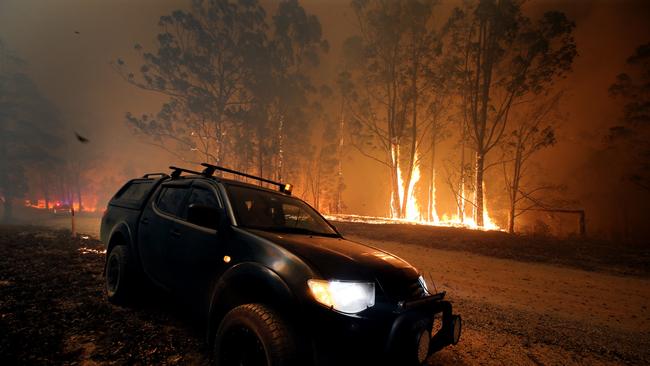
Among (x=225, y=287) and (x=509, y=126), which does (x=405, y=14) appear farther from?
(x=225, y=287)

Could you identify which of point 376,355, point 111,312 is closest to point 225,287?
point 376,355

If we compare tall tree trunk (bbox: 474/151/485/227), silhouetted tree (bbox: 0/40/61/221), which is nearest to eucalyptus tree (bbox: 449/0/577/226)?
tall tree trunk (bbox: 474/151/485/227)

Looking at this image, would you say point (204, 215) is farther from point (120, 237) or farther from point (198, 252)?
point (120, 237)

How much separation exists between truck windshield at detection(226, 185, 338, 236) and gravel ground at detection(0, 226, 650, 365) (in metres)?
1.16

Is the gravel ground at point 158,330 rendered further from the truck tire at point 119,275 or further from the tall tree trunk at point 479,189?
the tall tree trunk at point 479,189

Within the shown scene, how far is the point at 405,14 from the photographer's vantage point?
83.7ft

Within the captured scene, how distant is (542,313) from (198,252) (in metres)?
5.62

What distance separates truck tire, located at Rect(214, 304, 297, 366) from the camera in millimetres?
2076

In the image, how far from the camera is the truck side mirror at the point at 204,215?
9.20 ft

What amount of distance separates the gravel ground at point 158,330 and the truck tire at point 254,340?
77cm

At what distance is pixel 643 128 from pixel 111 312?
2828 cm

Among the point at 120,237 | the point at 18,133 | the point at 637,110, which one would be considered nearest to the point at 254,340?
the point at 120,237

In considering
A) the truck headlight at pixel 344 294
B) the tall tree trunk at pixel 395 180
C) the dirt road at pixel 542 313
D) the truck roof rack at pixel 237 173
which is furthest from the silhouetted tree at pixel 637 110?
the truck headlight at pixel 344 294

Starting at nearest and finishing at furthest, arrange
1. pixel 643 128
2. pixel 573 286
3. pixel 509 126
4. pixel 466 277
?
pixel 573 286 → pixel 466 277 → pixel 643 128 → pixel 509 126
